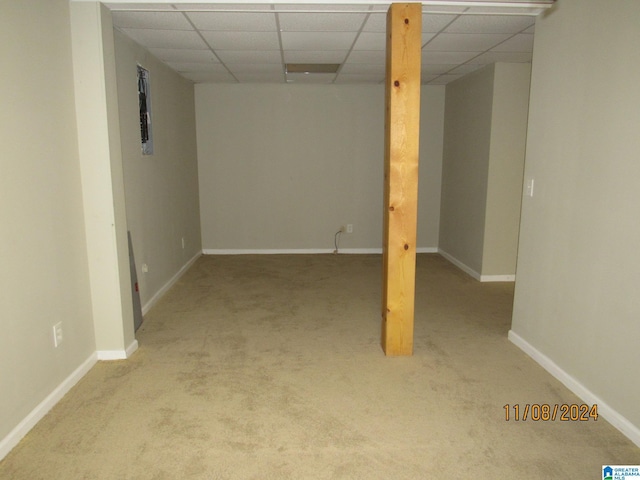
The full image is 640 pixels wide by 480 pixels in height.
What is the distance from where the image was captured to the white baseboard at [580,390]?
2.20 metres

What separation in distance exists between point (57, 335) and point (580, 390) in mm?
2919

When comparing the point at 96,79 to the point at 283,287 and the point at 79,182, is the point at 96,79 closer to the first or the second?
the point at 79,182

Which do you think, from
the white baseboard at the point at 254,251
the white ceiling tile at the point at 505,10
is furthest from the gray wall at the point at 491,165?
the white baseboard at the point at 254,251

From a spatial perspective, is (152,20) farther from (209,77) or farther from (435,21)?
(209,77)

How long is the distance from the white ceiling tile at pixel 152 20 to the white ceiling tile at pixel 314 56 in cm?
118

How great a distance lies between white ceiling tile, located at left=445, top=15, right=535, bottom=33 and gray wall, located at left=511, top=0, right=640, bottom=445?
26 centimetres

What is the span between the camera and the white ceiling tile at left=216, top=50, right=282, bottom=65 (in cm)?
430

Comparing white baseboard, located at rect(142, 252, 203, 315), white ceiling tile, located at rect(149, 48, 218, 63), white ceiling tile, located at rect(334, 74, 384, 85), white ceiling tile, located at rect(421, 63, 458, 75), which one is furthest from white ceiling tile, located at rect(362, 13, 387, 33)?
white baseboard, located at rect(142, 252, 203, 315)

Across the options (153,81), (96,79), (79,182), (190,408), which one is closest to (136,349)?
(190,408)

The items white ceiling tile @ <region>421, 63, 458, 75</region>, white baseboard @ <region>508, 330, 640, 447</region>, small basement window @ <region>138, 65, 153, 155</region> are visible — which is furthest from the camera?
white ceiling tile @ <region>421, 63, 458, 75</region>

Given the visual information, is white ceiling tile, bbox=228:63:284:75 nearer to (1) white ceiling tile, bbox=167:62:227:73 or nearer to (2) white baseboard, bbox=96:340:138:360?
(1) white ceiling tile, bbox=167:62:227:73

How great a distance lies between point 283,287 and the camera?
15.8 ft

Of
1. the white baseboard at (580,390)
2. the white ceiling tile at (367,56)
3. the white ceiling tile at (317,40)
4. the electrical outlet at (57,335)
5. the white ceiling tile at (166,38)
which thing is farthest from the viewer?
the white ceiling tile at (367,56)

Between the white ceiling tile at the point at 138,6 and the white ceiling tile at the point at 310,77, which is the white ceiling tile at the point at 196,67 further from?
the white ceiling tile at the point at 138,6
